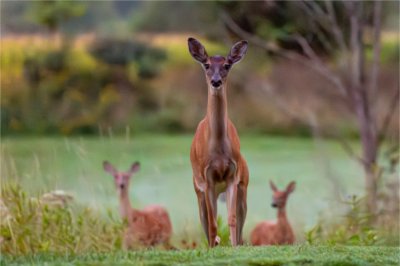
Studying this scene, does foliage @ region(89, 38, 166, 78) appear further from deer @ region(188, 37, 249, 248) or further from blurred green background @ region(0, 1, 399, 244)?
deer @ region(188, 37, 249, 248)

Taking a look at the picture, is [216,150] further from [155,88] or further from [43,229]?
[155,88]

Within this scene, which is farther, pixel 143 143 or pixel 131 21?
pixel 131 21

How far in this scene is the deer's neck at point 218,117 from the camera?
866 cm

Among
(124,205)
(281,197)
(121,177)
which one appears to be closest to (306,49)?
(281,197)

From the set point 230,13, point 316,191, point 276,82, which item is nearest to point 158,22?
point 276,82

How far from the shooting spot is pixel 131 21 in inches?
859

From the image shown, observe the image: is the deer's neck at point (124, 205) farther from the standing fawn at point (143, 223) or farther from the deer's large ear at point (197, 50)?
the deer's large ear at point (197, 50)

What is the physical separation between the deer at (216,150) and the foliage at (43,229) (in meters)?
2.00

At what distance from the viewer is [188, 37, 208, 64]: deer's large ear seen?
28.7ft

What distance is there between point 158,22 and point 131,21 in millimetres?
533

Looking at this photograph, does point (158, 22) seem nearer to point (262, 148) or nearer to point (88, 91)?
point (88, 91)

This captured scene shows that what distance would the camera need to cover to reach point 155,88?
2097 centimetres

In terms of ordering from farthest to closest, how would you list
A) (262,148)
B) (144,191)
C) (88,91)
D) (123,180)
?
(88,91)
(262,148)
(144,191)
(123,180)

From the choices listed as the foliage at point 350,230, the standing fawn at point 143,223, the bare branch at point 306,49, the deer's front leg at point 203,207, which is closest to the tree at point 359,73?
the bare branch at point 306,49
